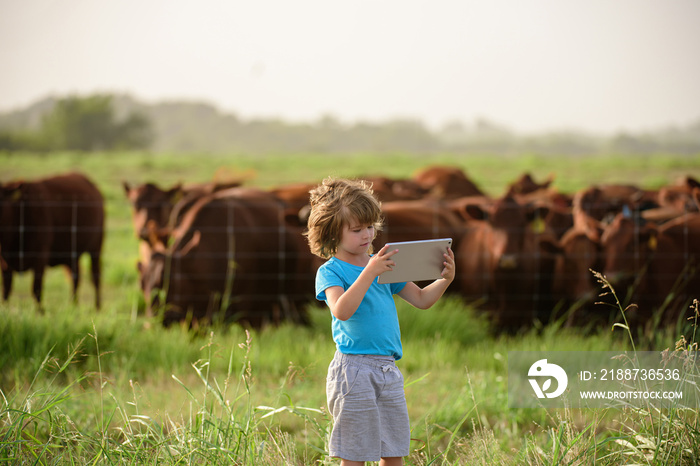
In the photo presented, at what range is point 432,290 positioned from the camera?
8.98 feet

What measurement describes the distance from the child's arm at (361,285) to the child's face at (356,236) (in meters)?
0.18

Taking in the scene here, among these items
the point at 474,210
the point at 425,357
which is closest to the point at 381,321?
the point at 425,357

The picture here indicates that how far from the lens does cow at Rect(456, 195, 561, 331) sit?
7.71 meters

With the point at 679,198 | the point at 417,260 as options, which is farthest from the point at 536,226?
the point at 417,260

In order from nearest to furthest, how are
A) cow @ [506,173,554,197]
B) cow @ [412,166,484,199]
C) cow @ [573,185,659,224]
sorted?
cow @ [573,185,659,224]
cow @ [506,173,554,197]
cow @ [412,166,484,199]

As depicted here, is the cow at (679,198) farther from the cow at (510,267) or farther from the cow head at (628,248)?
the cow at (510,267)

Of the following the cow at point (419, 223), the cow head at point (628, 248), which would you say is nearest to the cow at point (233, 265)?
the cow at point (419, 223)

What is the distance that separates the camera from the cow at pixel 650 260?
7.28m

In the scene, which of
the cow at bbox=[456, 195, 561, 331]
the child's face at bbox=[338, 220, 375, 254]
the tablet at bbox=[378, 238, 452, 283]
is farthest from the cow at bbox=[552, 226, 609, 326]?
the child's face at bbox=[338, 220, 375, 254]

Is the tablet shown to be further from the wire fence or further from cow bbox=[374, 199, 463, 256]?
cow bbox=[374, 199, 463, 256]

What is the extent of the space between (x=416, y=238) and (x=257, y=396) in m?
3.82

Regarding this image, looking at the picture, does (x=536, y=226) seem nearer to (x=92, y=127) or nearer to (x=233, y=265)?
(x=233, y=265)

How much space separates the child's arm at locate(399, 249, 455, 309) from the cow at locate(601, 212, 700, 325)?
505cm

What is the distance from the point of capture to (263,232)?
305 inches
